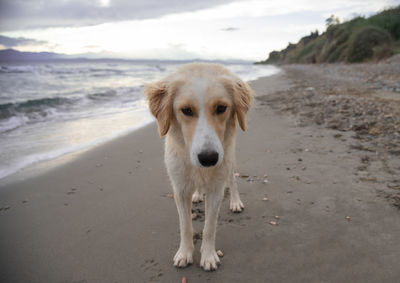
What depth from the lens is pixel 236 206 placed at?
3.15m

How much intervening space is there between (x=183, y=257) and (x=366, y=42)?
3036cm

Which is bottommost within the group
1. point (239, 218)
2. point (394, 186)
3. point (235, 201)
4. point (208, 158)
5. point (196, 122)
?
point (239, 218)

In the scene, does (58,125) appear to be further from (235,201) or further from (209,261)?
(209,261)

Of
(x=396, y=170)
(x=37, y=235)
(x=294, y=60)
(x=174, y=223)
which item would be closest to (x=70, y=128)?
(x=37, y=235)

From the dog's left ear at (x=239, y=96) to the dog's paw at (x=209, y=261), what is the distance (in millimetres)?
1201

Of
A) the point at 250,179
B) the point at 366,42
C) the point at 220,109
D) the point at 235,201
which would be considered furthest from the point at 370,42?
the point at 220,109

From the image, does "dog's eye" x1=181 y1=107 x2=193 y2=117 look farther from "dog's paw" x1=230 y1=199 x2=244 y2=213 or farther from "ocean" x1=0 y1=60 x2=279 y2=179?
"ocean" x1=0 y1=60 x2=279 y2=179

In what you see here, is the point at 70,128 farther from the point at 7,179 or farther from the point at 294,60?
the point at 294,60

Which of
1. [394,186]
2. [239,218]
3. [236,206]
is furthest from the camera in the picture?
[394,186]

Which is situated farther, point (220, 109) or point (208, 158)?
point (220, 109)

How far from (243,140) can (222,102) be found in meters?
3.41

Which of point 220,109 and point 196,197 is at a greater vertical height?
point 220,109

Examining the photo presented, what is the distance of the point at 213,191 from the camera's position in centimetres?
245

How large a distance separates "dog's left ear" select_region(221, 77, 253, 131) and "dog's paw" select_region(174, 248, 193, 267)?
127 centimetres
